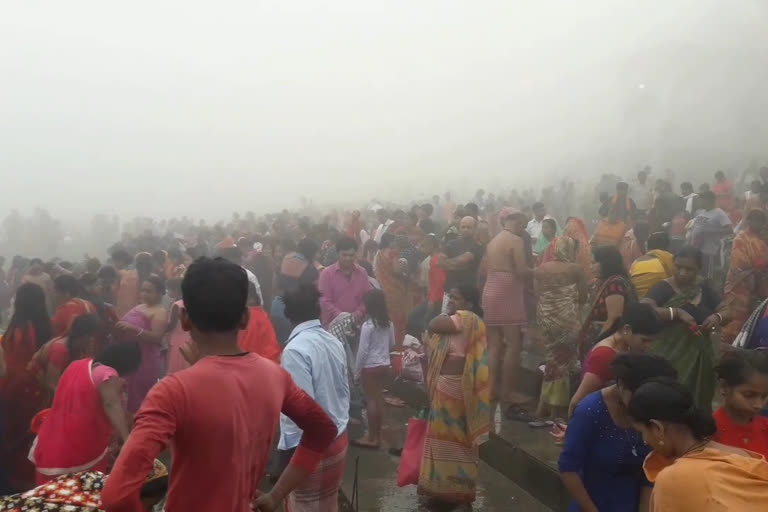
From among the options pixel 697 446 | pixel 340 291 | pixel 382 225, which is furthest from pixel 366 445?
pixel 382 225

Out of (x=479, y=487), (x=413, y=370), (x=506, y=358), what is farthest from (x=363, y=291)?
(x=479, y=487)

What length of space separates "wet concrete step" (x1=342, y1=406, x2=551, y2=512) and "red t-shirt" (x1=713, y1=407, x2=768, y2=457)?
7.10 feet

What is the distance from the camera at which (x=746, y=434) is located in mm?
2793

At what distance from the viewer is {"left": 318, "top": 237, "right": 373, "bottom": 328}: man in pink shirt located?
19.8 ft

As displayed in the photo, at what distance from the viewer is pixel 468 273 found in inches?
275

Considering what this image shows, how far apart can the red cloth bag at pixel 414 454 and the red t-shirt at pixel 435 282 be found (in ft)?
9.51

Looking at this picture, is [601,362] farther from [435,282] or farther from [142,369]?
[435,282]

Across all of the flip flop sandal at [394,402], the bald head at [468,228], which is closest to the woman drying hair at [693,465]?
the flip flop sandal at [394,402]

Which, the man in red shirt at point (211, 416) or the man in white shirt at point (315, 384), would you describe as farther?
the man in white shirt at point (315, 384)

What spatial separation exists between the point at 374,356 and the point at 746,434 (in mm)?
3192

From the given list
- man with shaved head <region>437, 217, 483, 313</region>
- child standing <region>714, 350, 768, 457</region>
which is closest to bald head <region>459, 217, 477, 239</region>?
man with shaved head <region>437, 217, 483, 313</region>

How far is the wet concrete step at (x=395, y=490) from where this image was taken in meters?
4.72

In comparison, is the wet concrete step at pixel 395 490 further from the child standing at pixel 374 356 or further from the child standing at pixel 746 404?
the child standing at pixel 746 404

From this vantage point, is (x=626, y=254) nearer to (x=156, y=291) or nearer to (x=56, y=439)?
(x=156, y=291)
